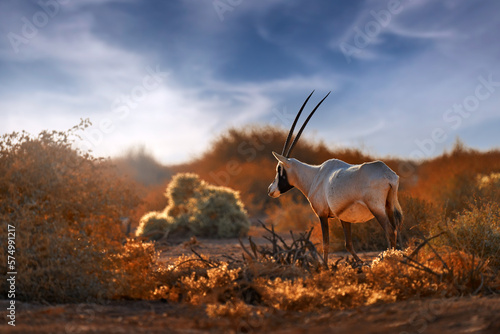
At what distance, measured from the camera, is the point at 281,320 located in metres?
3.45

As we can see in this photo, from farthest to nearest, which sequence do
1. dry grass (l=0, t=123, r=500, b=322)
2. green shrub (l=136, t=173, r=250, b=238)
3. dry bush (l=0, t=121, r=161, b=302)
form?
1. green shrub (l=136, t=173, r=250, b=238)
2. dry bush (l=0, t=121, r=161, b=302)
3. dry grass (l=0, t=123, r=500, b=322)

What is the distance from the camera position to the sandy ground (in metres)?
2.94

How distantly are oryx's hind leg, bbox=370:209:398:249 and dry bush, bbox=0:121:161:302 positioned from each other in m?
2.78

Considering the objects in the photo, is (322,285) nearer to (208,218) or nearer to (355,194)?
(355,194)

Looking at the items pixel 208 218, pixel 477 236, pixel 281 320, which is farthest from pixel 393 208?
pixel 208 218

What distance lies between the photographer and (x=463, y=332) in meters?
2.77

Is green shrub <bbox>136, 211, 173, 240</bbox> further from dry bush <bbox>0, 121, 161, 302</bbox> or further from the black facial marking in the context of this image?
dry bush <bbox>0, 121, 161, 302</bbox>

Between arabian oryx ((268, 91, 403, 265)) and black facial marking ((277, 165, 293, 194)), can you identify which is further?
black facial marking ((277, 165, 293, 194))

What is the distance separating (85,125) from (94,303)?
6.35ft

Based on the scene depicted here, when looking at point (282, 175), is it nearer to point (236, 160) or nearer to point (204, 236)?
point (204, 236)

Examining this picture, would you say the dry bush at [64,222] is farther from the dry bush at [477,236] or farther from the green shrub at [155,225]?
the green shrub at [155,225]

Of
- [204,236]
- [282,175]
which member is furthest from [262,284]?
[204,236]

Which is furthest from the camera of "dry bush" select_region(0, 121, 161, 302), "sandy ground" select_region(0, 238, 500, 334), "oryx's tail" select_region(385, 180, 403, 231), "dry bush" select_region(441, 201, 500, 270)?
"oryx's tail" select_region(385, 180, 403, 231)

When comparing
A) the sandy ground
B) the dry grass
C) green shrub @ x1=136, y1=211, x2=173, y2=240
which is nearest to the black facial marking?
the dry grass
